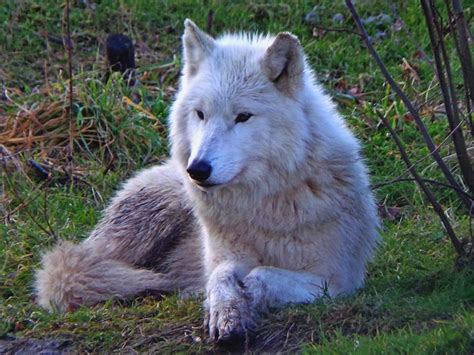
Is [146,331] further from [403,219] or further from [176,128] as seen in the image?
[403,219]

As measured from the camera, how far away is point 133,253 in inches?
248

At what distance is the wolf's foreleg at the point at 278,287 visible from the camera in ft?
16.1

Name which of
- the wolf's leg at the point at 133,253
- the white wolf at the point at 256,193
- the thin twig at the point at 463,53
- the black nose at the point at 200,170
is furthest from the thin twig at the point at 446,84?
the wolf's leg at the point at 133,253

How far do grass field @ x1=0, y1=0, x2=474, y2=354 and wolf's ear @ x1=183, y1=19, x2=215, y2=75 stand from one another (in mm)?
677

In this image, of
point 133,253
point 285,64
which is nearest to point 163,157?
point 133,253

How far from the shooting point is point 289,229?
5.34 meters

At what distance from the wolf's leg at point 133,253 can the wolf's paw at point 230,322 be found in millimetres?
1051

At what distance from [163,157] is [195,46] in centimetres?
272

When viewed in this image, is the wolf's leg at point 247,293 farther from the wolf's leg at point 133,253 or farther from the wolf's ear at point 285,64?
the wolf's ear at point 285,64

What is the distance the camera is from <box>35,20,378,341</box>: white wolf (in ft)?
16.4

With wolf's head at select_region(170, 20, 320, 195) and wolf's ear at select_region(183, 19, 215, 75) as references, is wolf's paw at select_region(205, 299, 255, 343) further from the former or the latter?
wolf's ear at select_region(183, 19, 215, 75)

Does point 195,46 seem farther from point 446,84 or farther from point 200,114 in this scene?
point 446,84

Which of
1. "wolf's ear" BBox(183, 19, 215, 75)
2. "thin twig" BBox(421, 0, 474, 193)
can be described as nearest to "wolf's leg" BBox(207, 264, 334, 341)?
"thin twig" BBox(421, 0, 474, 193)

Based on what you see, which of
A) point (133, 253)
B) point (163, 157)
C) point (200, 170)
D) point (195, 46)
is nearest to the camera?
point (200, 170)
